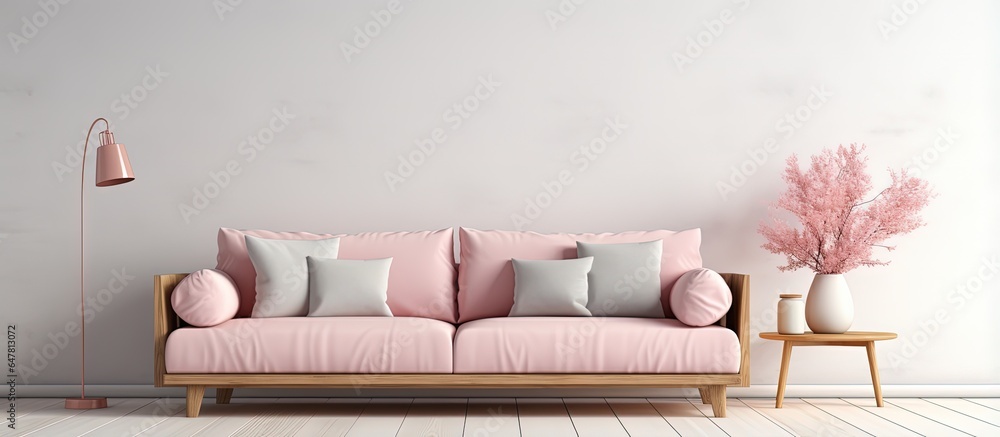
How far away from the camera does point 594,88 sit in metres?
4.45

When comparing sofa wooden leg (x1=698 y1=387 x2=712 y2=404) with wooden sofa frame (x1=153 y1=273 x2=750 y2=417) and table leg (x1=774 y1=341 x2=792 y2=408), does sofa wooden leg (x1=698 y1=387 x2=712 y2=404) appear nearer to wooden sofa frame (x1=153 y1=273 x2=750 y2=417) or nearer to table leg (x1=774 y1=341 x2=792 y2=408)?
table leg (x1=774 y1=341 x2=792 y2=408)

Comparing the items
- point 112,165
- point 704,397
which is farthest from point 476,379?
point 112,165

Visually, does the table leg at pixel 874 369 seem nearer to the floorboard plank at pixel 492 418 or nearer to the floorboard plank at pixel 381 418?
the floorboard plank at pixel 492 418

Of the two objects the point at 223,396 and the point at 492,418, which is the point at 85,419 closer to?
the point at 223,396

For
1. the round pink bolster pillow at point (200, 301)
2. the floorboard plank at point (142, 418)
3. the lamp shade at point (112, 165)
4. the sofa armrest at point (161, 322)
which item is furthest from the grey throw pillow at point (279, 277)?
the lamp shade at point (112, 165)

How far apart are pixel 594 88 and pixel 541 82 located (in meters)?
0.28

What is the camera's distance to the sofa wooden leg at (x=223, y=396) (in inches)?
159

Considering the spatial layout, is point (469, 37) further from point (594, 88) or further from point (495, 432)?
point (495, 432)

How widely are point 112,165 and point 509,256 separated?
1950mm

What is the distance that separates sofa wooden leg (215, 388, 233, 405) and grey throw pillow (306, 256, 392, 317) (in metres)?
0.70

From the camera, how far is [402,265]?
3990mm

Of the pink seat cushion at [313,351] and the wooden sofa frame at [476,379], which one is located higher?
the pink seat cushion at [313,351]

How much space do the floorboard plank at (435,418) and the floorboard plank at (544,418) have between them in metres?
0.26

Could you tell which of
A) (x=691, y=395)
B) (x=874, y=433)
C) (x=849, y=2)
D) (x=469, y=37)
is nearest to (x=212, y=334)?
(x=469, y=37)
